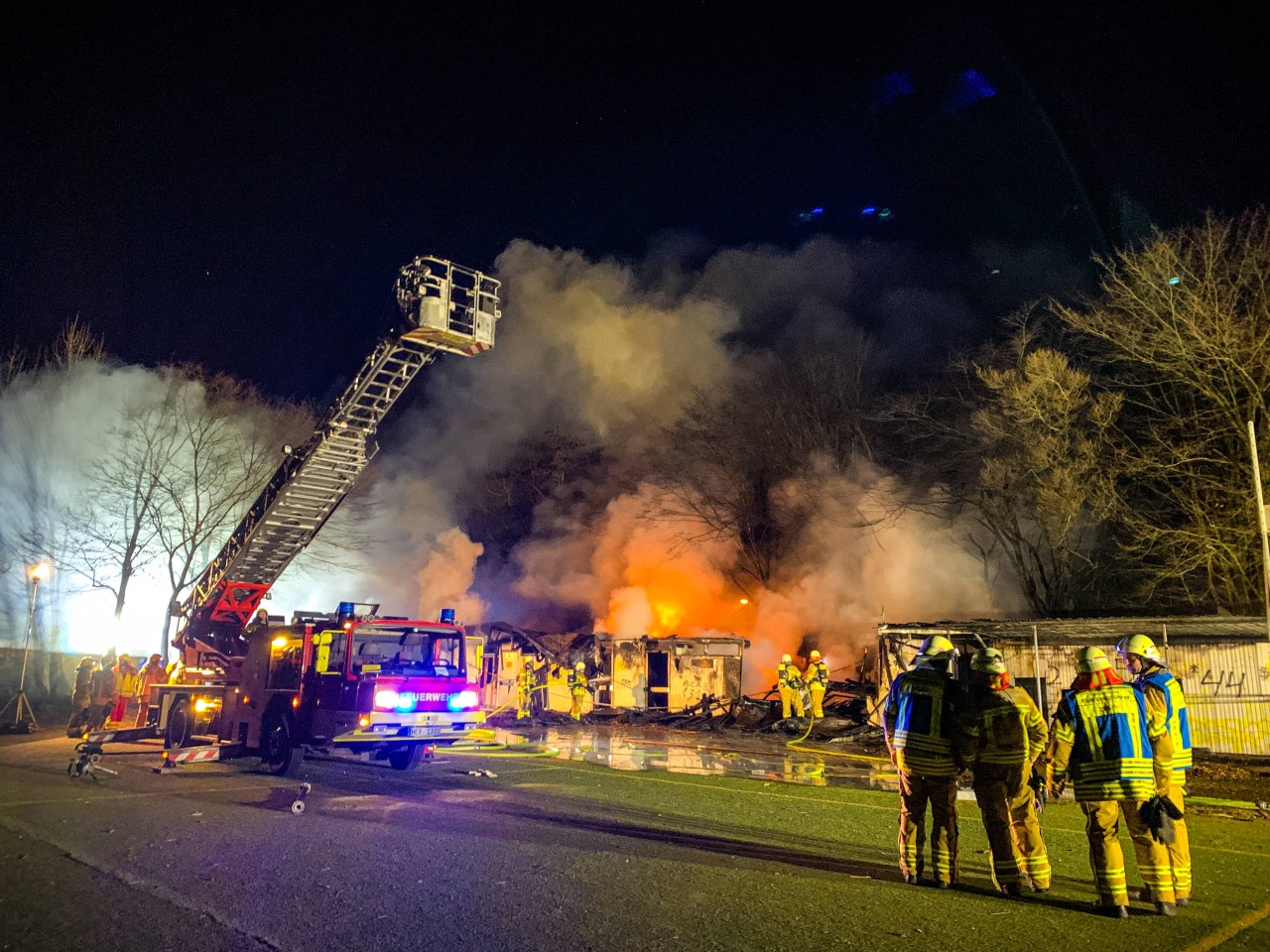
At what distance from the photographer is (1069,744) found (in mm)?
5230

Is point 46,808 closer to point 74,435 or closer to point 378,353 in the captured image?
point 378,353

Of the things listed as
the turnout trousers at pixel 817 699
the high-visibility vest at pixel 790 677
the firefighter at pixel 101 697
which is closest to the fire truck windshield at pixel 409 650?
the firefighter at pixel 101 697

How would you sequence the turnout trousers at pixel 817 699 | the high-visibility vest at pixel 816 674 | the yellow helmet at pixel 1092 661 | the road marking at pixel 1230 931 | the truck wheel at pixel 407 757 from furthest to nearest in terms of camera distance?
the high-visibility vest at pixel 816 674
the turnout trousers at pixel 817 699
the truck wheel at pixel 407 757
the yellow helmet at pixel 1092 661
the road marking at pixel 1230 931

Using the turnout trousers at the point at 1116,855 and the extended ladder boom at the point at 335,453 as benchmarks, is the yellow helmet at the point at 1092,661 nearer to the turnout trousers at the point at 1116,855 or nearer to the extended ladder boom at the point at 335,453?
the turnout trousers at the point at 1116,855

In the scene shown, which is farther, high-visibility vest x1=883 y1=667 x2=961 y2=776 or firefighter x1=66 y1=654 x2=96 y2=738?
firefighter x1=66 y1=654 x2=96 y2=738

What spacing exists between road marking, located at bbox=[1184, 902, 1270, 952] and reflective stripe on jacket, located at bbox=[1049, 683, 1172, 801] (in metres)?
0.74

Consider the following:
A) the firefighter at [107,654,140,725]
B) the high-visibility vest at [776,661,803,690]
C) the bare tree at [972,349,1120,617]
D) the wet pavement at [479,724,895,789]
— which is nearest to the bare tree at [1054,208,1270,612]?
the bare tree at [972,349,1120,617]

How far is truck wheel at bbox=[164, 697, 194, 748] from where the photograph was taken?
12.7m

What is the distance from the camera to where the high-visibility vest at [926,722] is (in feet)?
18.1

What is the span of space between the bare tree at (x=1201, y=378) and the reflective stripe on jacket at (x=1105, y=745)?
1333cm

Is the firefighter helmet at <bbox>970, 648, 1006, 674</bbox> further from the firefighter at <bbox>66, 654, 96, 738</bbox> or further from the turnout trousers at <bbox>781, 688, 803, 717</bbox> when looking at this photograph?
the firefighter at <bbox>66, 654, 96, 738</bbox>

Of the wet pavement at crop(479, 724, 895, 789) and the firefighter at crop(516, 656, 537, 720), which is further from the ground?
the firefighter at crop(516, 656, 537, 720)

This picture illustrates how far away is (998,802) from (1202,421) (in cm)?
1562

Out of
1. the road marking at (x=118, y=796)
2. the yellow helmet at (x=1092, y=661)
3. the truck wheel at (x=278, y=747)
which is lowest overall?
the road marking at (x=118, y=796)
